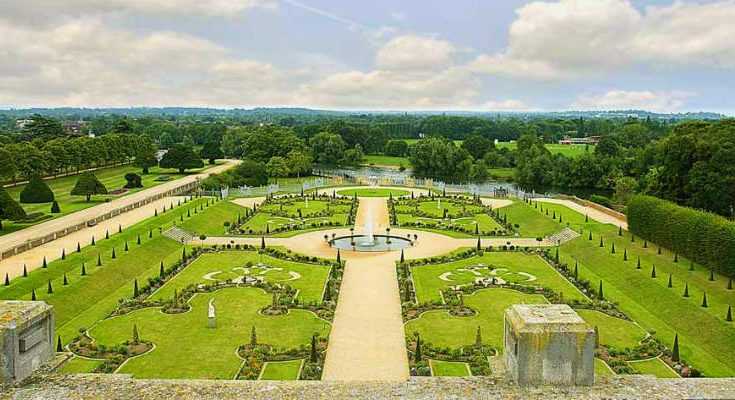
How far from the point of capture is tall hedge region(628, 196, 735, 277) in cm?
3956

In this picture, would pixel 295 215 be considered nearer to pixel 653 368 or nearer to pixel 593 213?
pixel 593 213

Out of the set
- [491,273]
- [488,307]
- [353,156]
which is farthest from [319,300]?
[353,156]

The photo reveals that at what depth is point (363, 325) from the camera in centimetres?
3238

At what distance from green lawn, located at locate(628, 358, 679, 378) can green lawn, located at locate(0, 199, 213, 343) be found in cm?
2587

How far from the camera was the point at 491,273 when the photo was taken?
4394 centimetres

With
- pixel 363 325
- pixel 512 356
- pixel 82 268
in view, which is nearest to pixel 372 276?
A: pixel 363 325

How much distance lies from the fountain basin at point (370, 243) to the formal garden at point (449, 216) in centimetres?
636

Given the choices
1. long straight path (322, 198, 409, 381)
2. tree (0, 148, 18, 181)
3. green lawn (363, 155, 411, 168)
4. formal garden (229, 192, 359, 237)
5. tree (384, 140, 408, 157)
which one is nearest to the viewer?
long straight path (322, 198, 409, 381)

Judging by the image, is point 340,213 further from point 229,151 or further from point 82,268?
point 229,151

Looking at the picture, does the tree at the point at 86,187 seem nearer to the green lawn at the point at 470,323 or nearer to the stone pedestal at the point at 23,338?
the green lawn at the point at 470,323

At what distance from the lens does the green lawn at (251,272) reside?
130ft

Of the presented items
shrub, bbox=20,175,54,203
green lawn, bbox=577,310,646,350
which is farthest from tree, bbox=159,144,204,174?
green lawn, bbox=577,310,646,350

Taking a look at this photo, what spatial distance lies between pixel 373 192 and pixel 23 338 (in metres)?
79.8

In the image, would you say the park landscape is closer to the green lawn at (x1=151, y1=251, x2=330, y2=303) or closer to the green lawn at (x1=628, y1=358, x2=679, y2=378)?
the green lawn at (x1=628, y1=358, x2=679, y2=378)
